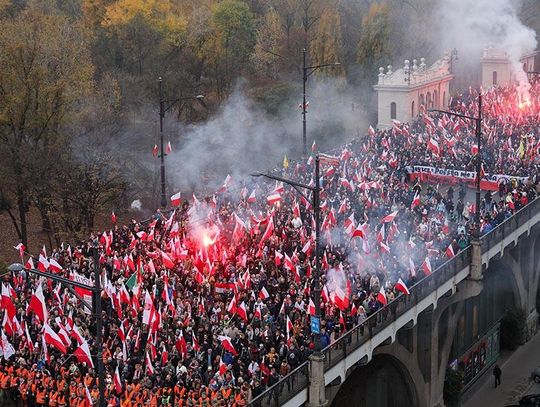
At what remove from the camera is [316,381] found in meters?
23.2

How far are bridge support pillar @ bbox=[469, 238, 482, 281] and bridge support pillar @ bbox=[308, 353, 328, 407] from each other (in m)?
11.0

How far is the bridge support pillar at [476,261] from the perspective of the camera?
1262 inches

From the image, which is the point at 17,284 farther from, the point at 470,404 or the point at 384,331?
the point at 470,404

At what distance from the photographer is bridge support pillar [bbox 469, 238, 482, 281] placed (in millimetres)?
32053

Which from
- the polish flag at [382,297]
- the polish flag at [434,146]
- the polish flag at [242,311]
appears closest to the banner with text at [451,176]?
the polish flag at [434,146]

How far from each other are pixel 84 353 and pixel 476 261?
15.5 metres

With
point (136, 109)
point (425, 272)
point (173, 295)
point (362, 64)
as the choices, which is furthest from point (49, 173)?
point (362, 64)

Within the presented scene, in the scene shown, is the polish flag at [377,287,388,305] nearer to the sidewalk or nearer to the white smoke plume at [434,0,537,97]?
the sidewalk

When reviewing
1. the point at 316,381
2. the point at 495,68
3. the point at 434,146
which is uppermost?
the point at 495,68

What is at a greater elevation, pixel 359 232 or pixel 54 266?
pixel 359 232

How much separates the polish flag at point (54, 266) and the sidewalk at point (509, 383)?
1730 cm

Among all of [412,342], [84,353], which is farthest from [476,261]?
[84,353]

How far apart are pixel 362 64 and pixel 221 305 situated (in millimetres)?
50310

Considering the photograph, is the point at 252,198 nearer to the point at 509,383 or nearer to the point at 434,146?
the point at 434,146
